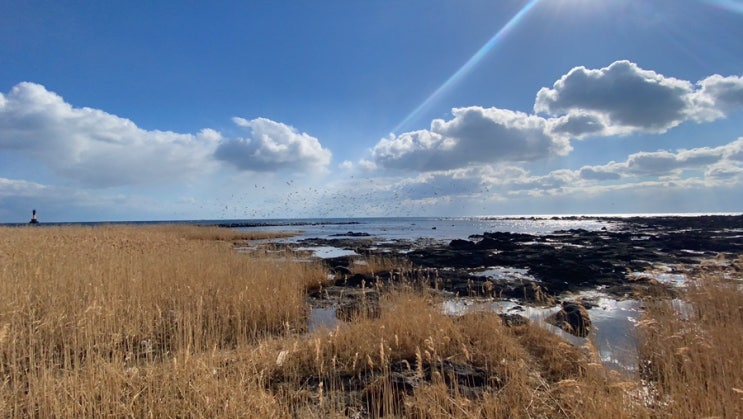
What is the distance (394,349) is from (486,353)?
1501mm

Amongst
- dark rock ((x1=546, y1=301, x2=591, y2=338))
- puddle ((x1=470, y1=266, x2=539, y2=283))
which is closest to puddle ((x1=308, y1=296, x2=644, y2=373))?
dark rock ((x1=546, y1=301, x2=591, y2=338))

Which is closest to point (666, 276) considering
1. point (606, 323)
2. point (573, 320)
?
point (606, 323)

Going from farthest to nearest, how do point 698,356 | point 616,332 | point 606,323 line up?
point 606,323, point 616,332, point 698,356

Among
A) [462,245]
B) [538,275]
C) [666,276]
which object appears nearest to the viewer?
[666,276]

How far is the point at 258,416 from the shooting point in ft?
12.0

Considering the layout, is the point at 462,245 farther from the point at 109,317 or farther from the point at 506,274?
the point at 109,317

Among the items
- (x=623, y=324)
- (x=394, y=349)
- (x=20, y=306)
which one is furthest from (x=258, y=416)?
(x=623, y=324)

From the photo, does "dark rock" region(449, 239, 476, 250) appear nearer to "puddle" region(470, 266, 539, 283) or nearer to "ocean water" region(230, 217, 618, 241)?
"puddle" region(470, 266, 539, 283)

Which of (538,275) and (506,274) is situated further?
(506,274)

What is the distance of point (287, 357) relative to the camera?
5.61 metres

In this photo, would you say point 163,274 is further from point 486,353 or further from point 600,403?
point 600,403

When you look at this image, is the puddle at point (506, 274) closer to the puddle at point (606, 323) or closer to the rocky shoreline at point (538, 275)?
the rocky shoreline at point (538, 275)

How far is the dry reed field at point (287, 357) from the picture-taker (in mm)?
3809

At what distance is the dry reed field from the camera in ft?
12.5
